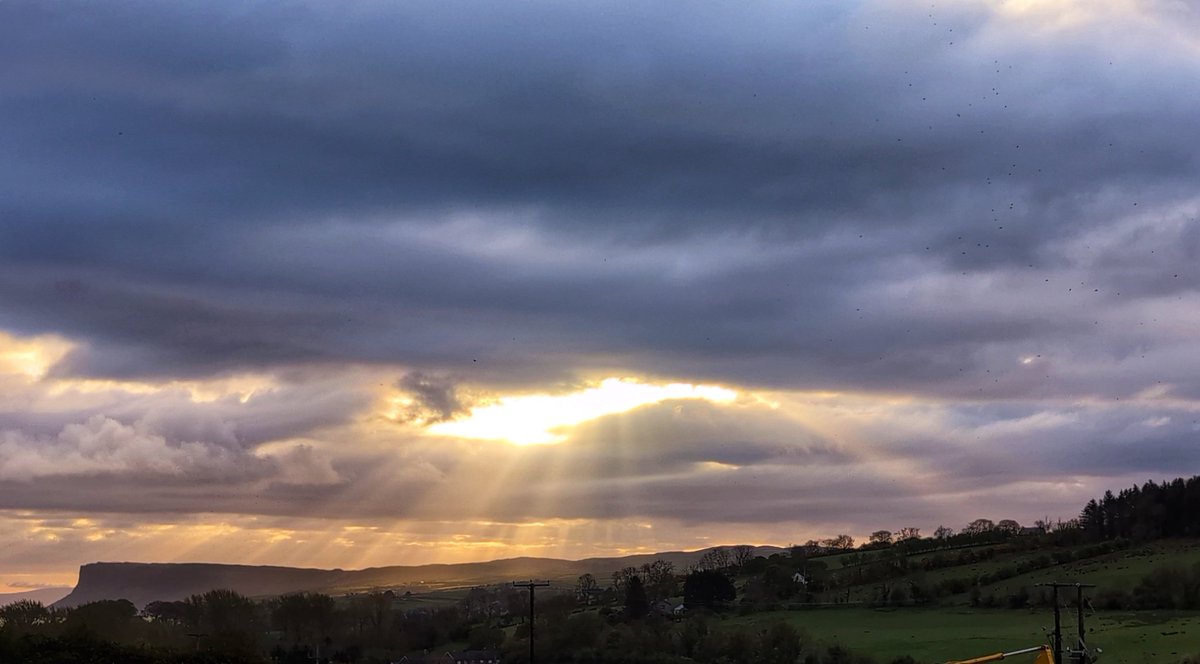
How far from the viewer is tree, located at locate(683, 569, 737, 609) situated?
164m

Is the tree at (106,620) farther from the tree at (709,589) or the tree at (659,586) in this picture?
the tree at (659,586)

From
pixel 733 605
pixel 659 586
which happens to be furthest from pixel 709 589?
pixel 659 586

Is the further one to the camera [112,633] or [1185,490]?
[1185,490]

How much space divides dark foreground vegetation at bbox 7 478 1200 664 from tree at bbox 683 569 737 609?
18cm

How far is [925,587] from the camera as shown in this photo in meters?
147

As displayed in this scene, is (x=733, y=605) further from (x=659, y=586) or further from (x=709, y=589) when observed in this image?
(x=659, y=586)

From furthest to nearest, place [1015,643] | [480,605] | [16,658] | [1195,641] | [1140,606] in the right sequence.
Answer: [480,605] → [1140,606] → [1015,643] → [1195,641] → [16,658]

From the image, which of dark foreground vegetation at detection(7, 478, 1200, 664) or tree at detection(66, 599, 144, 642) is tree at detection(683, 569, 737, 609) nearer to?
dark foreground vegetation at detection(7, 478, 1200, 664)

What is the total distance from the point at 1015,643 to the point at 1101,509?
280 ft

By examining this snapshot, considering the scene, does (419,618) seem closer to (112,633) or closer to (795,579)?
(795,579)

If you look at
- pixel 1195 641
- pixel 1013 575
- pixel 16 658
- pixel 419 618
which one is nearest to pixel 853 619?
pixel 1013 575

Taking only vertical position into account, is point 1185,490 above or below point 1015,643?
above

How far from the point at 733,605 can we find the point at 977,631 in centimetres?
4685

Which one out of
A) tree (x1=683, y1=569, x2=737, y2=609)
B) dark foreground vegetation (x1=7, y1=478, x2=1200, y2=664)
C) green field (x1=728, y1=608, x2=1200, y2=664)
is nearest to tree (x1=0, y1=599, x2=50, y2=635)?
dark foreground vegetation (x1=7, y1=478, x2=1200, y2=664)
